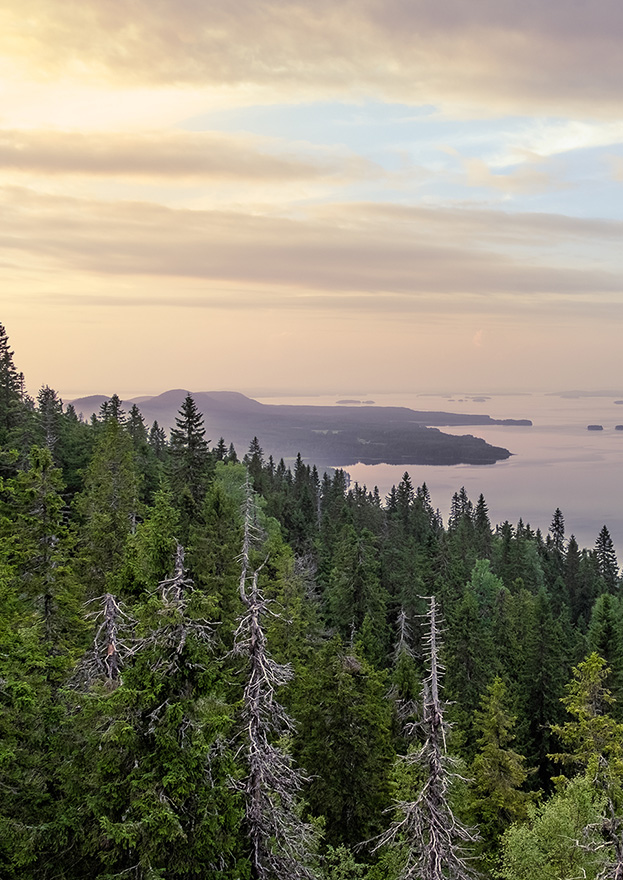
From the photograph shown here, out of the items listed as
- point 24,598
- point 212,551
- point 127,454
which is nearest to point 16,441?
point 127,454

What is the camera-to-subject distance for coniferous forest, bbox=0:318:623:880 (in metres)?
13.9

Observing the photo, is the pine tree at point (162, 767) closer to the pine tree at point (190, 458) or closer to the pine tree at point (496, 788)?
the pine tree at point (496, 788)

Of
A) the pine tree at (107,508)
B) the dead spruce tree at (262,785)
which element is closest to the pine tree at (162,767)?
the dead spruce tree at (262,785)

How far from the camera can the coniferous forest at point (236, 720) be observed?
1388cm

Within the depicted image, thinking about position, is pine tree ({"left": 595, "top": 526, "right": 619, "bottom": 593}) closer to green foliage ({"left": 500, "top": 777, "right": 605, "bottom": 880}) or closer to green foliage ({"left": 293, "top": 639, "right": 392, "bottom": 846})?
green foliage ({"left": 293, "top": 639, "right": 392, "bottom": 846})

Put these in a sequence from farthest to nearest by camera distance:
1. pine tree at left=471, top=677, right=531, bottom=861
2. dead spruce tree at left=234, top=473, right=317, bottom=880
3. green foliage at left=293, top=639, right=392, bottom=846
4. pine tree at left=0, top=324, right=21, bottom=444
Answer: pine tree at left=0, top=324, right=21, bottom=444, pine tree at left=471, top=677, right=531, bottom=861, green foliage at left=293, top=639, right=392, bottom=846, dead spruce tree at left=234, top=473, right=317, bottom=880

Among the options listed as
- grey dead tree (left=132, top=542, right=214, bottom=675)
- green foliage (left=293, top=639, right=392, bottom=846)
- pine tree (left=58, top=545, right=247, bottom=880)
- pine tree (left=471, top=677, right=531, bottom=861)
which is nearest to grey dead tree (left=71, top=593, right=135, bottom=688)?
grey dead tree (left=132, top=542, right=214, bottom=675)

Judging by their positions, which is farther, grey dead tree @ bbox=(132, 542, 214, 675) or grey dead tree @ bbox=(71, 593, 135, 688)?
grey dead tree @ bbox=(71, 593, 135, 688)

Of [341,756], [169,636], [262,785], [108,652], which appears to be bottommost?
[341,756]

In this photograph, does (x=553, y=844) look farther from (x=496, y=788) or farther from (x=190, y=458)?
(x=190, y=458)

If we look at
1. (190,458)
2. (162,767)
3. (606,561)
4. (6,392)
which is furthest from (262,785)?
(606,561)

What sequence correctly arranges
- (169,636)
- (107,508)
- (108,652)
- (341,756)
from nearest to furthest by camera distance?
(169,636) < (108,652) < (341,756) < (107,508)

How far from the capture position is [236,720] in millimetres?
18672

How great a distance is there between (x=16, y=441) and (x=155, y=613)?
4849 centimetres
